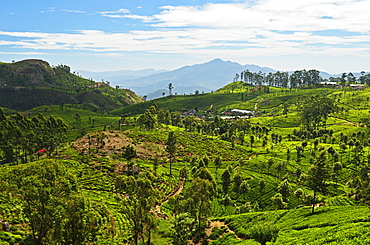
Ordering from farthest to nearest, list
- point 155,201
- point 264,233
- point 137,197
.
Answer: point 155,201 → point 137,197 → point 264,233

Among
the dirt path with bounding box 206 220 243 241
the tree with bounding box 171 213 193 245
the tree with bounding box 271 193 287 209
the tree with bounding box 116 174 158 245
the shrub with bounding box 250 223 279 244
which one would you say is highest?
the tree with bounding box 116 174 158 245

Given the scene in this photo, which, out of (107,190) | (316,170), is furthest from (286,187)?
(107,190)

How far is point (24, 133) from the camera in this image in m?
115

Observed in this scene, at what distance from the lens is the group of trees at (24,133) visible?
4171 inches

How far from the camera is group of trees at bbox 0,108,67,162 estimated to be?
4171 inches

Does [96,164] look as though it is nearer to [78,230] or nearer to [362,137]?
[78,230]

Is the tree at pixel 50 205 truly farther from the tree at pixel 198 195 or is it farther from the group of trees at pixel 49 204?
the tree at pixel 198 195

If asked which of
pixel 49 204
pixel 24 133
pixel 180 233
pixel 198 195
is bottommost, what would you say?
pixel 180 233

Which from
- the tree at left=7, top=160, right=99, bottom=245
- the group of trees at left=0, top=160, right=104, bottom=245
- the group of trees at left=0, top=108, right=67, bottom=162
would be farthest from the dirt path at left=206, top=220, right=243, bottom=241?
the group of trees at left=0, top=108, right=67, bottom=162

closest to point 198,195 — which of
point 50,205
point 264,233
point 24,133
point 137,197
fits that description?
point 137,197

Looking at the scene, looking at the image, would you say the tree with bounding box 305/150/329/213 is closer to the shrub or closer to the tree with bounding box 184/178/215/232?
the shrub

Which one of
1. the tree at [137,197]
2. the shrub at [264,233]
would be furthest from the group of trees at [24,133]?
the shrub at [264,233]

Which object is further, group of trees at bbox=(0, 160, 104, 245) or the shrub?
the shrub

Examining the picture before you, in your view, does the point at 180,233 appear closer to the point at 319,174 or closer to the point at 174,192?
the point at 319,174
